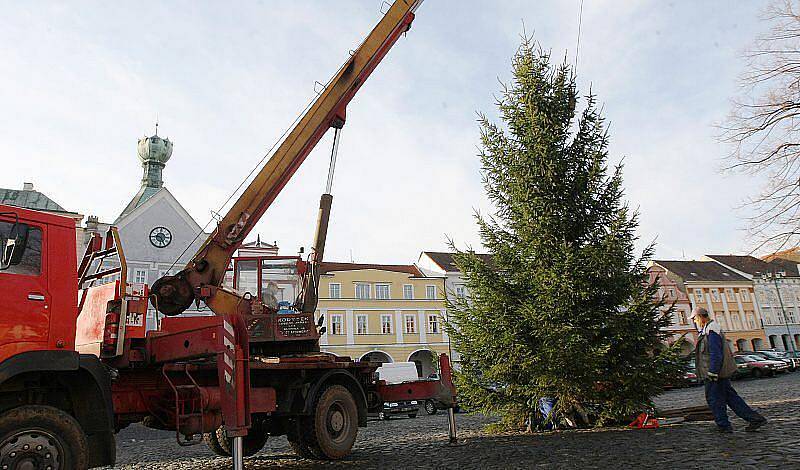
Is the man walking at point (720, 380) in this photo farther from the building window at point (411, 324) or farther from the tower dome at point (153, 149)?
the tower dome at point (153, 149)

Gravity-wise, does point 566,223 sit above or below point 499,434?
above

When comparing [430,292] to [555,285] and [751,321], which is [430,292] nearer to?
[555,285]

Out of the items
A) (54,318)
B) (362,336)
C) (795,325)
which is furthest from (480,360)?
(795,325)

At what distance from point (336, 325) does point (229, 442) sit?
118 ft

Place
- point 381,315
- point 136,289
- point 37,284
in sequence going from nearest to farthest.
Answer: point 37,284
point 136,289
point 381,315

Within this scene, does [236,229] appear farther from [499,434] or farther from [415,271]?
[415,271]

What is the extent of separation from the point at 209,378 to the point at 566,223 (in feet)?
25.8

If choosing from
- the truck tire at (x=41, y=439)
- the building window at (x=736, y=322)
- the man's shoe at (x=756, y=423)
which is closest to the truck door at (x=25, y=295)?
the truck tire at (x=41, y=439)

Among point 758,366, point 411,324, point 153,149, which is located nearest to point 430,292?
point 411,324

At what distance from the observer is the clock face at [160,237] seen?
36969 millimetres

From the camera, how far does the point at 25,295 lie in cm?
604

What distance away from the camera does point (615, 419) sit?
1113 centimetres

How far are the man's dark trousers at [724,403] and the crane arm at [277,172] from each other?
26.5 ft

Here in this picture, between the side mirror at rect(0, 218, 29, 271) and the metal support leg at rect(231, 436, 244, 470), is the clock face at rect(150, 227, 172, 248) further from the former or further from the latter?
the metal support leg at rect(231, 436, 244, 470)
